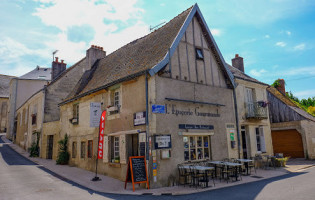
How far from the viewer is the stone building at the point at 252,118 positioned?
520 inches

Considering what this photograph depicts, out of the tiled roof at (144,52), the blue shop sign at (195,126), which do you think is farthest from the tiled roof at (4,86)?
the blue shop sign at (195,126)

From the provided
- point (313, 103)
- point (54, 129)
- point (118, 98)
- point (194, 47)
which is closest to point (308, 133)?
point (194, 47)

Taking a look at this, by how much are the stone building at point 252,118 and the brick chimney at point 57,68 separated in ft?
50.0

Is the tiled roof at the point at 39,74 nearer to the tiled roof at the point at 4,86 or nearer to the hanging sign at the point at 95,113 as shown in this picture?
the tiled roof at the point at 4,86

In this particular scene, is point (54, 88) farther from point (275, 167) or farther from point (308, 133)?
point (308, 133)

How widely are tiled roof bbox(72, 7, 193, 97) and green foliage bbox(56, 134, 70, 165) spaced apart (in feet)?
11.9

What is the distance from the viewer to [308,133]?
16516 mm

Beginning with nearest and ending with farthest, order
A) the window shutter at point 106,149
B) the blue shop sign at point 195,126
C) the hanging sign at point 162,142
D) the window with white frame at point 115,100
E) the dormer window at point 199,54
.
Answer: the hanging sign at point 162,142
the blue shop sign at point 195,126
the window with white frame at point 115,100
the window shutter at point 106,149
the dormer window at point 199,54

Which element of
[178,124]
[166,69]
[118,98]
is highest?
[166,69]

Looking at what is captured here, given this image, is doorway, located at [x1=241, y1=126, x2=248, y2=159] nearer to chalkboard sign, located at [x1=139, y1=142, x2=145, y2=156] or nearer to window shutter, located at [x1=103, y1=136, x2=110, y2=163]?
chalkboard sign, located at [x1=139, y1=142, x2=145, y2=156]

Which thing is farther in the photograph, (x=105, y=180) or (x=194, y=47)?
(x=194, y=47)

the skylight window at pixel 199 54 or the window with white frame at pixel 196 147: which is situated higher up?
the skylight window at pixel 199 54

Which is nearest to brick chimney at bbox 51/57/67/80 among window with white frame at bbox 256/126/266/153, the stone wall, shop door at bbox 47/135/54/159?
the stone wall

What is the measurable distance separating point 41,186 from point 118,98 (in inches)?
188
